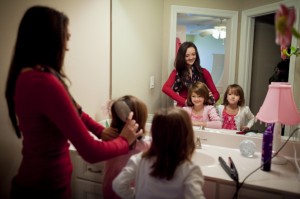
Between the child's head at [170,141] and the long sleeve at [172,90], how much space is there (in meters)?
0.70

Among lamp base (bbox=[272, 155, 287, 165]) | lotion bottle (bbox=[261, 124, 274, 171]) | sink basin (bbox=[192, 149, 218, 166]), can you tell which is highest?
lotion bottle (bbox=[261, 124, 274, 171])

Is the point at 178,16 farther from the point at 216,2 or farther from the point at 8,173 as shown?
the point at 8,173

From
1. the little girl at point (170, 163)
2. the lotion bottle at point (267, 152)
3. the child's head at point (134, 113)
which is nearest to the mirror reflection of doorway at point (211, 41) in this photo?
the lotion bottle at point (267, 152)

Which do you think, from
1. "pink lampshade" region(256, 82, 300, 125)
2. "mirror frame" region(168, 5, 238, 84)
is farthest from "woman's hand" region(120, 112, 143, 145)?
"mirror frame" region(168, 5, 238, 84)

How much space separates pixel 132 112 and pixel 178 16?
2.62 ft

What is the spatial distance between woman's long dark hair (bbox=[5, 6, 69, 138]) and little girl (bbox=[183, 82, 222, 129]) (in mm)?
935

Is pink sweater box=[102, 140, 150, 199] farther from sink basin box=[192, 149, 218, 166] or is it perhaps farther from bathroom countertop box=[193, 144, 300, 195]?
sink basin box=[192, 149, 218, 166]

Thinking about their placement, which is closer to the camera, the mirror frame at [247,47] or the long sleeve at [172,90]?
the mirror frame at [247,47]

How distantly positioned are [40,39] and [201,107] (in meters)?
1.05

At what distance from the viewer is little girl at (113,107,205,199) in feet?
2.82

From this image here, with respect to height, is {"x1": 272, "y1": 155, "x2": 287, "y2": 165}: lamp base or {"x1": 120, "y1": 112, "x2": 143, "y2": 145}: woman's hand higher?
{"x1": 120, "y1": 112, "x2": 143, "y2": 145}: woman's hand

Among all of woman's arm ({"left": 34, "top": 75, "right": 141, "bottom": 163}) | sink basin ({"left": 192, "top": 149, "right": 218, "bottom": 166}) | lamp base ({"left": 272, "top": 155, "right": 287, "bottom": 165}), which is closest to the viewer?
woman's arm ({"left": 34, "top": 75, "right": 141, "bottom": 163})

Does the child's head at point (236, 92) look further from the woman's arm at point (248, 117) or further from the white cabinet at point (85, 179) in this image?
the white cabinet at point (85, 179)

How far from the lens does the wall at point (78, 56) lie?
3.61ft
